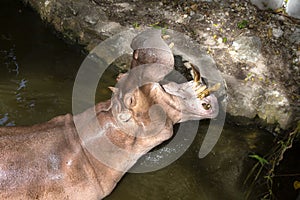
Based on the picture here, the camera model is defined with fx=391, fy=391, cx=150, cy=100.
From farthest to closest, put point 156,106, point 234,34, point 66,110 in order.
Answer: point 234,34, point 66,110, point 156,106

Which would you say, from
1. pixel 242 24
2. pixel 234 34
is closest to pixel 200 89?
pixel 234 34

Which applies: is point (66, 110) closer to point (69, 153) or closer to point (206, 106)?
point (69, 153)

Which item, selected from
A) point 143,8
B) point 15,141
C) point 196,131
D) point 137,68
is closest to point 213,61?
point 196,131

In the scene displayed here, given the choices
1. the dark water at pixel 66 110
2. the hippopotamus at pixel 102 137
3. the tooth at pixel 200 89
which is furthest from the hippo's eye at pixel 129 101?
the dark water at pixel 66 110

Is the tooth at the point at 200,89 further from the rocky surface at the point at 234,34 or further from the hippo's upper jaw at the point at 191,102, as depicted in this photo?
the rocky surface at the point at 234,34

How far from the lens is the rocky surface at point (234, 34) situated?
5.00 metres

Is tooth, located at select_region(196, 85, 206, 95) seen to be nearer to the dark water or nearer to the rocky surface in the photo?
the dark water

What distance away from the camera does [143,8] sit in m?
5.84

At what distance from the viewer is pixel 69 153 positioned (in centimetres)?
344

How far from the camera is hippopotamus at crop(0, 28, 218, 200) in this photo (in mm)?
3189

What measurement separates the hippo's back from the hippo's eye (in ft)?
2.18

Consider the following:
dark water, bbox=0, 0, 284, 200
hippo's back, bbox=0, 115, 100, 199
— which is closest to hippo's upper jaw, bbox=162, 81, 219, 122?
hippo's back, bbox=0, 115, 100, 199

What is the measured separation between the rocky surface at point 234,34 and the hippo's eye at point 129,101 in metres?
2.22

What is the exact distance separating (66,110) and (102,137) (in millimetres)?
1667
